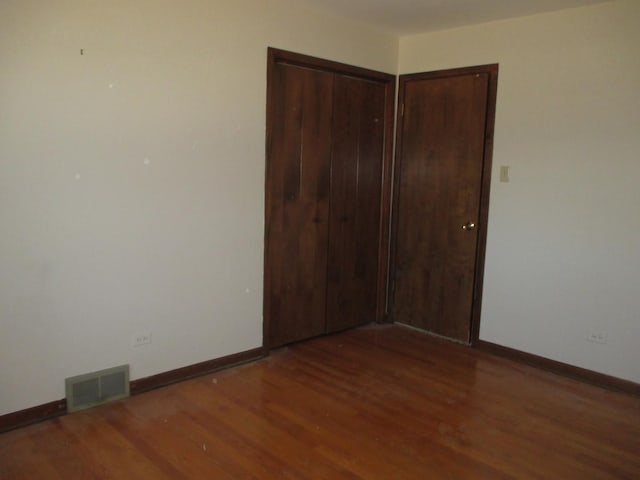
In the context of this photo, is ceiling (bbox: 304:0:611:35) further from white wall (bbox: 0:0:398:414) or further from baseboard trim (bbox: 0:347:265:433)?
baseboard trim (bbox: 0:347:265:433)

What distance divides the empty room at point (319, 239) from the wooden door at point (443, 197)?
0.02m

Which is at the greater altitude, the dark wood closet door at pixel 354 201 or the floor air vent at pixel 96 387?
the dark wood closet door at pixel 354 201

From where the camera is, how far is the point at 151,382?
3047mm

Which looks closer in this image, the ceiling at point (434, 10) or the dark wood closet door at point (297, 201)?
the ceiling at point (434, 10)

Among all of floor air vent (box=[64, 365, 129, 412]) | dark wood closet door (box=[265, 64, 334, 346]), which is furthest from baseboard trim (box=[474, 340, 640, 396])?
floor air vent (box=[64, 365, 129, 412])

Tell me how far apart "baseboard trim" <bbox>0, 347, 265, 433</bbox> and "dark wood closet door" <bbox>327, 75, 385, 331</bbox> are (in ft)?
2.88

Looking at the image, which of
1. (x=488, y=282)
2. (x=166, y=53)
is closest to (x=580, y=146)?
(x=488, y=282)

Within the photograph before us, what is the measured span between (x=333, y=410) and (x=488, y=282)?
1646mm

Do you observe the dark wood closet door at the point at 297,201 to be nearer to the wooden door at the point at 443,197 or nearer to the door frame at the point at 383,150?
the door frame at the point at 383,150

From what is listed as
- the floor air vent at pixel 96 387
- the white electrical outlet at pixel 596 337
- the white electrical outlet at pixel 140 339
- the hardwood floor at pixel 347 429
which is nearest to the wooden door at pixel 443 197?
the hardwood floor at pixel 347 429

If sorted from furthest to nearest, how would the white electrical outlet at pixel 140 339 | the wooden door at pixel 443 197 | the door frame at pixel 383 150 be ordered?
the wooden door at pixel 443 197
the door frame at pixel 383 150
the white electrical outlet at pixel 140 339

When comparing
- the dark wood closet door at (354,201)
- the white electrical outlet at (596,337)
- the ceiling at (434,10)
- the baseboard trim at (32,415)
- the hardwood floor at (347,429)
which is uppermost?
the ceiling at (434,10)

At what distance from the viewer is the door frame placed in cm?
343

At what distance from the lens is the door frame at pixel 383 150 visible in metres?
3.43
